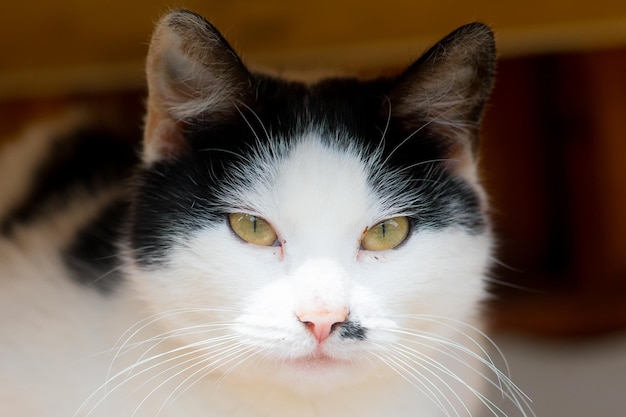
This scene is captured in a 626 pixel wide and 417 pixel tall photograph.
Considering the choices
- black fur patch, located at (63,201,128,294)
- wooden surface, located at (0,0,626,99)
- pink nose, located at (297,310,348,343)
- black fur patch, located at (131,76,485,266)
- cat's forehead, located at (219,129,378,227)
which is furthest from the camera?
wooden surface, located at (0,0,626,99)

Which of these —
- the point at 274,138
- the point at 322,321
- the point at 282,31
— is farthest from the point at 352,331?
the point at 282,31

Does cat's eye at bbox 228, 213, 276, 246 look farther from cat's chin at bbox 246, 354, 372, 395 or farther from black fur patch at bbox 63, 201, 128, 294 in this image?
black fur patch at bbox 63, 201, 128, 294

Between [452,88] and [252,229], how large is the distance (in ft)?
1.49

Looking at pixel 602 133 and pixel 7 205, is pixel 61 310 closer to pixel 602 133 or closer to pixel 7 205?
pixel 7 205

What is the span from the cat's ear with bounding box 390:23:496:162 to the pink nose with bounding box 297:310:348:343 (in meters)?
0.44

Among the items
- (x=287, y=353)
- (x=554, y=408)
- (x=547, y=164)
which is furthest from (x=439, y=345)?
(x=547, y=164)

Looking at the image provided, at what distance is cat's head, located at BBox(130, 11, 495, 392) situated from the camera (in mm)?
1230

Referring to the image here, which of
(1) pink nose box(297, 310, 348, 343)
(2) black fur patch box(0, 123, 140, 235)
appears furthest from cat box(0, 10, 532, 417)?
(2) black fur patch box(0, 123, 140, 235)

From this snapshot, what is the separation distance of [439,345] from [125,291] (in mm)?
666

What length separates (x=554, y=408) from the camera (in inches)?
73.6

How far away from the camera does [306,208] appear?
4.15 feet

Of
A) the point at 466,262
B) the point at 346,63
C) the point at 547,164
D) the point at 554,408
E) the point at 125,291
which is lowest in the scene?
the point at 554,408

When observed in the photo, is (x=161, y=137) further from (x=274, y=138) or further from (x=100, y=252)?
(x=100, y=252)

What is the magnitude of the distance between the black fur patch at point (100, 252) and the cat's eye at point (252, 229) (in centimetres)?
39
